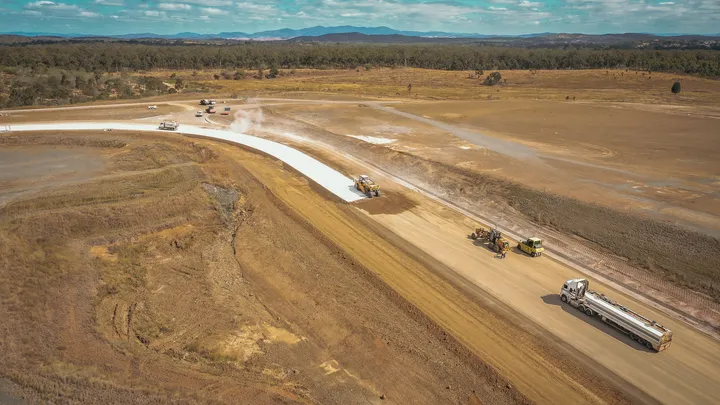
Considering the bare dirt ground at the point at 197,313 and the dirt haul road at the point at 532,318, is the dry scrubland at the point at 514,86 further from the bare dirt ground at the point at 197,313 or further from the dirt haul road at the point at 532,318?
the bare dirt ground at the point at 197,313

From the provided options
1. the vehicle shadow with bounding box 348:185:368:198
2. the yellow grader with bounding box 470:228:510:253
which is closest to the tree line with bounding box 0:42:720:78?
the vehicle shadow with bounding box 348:185:368:198

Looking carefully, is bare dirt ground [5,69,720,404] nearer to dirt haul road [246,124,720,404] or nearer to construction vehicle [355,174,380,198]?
dirt haul road [246,124,720,404]

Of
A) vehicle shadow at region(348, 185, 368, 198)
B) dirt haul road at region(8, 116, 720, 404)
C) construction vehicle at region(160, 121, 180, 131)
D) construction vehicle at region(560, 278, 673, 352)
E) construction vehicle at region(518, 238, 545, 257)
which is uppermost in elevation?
construction vehicle at region(160, 121, 180, 131)

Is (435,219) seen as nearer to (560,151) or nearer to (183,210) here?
(183,210)

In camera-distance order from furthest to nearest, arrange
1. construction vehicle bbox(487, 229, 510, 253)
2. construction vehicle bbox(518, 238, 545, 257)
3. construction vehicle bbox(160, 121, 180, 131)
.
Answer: construction vehicle bbox(160, 121, 180, 131), construction vehicle bbox(487, 229, 510, 253), construction vehicle bbox(518, 238, 545, 257)

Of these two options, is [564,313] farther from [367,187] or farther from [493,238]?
[367,187]

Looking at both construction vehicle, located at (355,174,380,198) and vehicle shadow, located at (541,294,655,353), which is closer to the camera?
vehicle shadow, located at (541,294,655,353)
